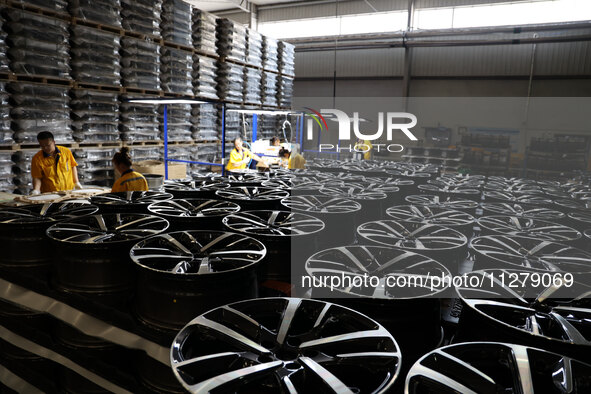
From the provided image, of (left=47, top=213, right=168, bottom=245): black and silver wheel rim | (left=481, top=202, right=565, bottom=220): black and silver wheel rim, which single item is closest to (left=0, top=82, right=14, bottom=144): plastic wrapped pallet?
(left=47, top=213, right=168, bottom=245): black and silver wheel rim

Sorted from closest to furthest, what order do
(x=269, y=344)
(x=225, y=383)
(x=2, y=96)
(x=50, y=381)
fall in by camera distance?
(x=225, y=383), (x=269, y=344), (x=50, y=381), (x=2, y=96)

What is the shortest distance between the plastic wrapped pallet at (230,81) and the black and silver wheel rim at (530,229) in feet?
24.3

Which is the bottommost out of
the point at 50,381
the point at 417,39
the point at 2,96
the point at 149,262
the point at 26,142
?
the point at 50,381

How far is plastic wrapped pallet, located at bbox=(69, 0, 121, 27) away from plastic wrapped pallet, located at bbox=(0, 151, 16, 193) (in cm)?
235

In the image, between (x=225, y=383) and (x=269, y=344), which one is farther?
(x=269, y=344)

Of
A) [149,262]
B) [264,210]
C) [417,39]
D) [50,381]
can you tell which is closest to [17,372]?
[50,381]

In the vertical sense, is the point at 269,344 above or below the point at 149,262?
below

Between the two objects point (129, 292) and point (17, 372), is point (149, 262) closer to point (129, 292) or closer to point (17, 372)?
point (129, 292)

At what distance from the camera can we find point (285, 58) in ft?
38.7

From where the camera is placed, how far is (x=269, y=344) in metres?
1.55

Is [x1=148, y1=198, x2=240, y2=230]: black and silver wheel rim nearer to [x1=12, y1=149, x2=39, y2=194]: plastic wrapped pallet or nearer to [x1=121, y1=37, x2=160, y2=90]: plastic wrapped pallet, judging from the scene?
[x1=12, y1=149, x2=39, y2=194]: plastic wrapped pallet

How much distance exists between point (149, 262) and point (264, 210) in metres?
1.13

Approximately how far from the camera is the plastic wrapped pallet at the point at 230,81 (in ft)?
30.5

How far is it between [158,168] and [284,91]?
5729mm
